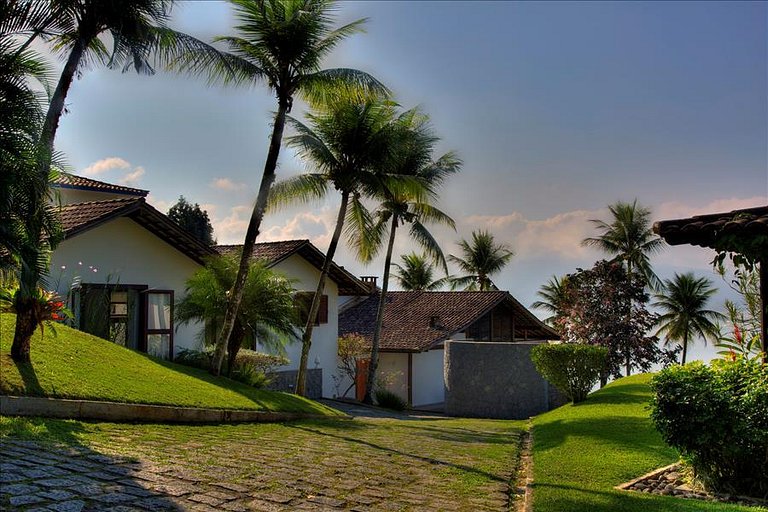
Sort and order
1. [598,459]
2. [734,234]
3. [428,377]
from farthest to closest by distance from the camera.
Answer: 1. [428,377]
2. [598,459]
3. [734,234]

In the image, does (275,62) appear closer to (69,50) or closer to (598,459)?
(69,50)

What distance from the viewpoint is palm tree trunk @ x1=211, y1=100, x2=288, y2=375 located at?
17.1 metres

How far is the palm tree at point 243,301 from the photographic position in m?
18.5

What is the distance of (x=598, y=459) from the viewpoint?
9961 millimetres

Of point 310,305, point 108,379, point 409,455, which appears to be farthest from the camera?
point 310,305

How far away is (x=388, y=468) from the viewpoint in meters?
9.08

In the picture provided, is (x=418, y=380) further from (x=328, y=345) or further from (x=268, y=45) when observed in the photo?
(x=268, y=45)

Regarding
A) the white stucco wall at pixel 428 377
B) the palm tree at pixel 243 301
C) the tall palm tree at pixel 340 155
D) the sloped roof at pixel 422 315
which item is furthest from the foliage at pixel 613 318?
the palm tree at pixel 243 301

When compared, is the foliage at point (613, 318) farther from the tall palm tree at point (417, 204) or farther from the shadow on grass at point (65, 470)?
the shadow on grass at point (65, 470)

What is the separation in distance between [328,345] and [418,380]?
6156 millimetres

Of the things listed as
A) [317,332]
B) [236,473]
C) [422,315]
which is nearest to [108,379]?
[236,473]

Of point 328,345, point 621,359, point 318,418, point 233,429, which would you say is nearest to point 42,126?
point 233,429

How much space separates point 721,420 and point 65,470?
23.0 ft

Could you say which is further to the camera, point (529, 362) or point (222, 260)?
point (529, 362)
